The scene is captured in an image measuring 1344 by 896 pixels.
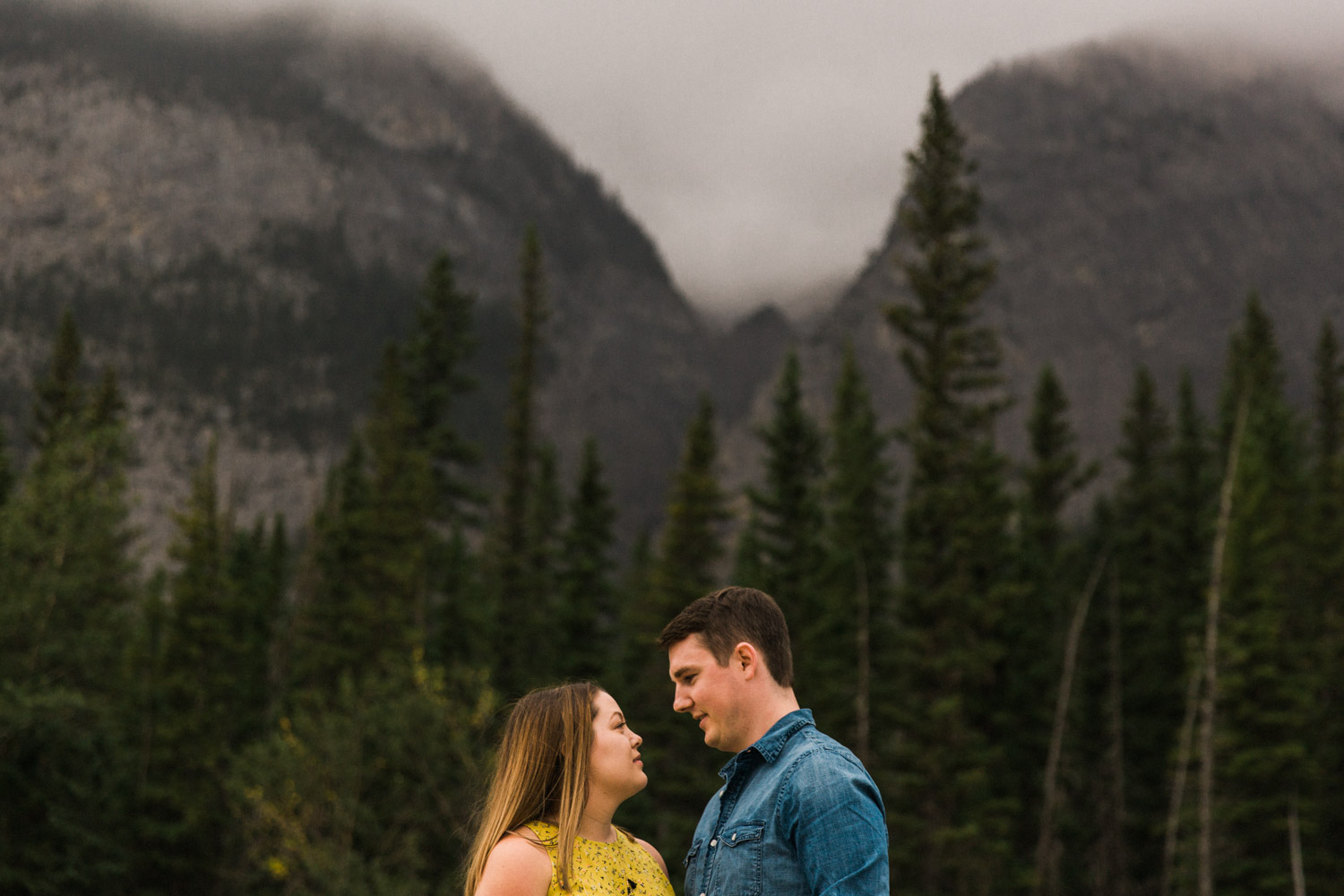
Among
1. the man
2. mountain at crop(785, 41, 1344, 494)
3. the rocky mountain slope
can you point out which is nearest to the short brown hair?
the man

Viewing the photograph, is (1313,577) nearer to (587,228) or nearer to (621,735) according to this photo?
(621,735)

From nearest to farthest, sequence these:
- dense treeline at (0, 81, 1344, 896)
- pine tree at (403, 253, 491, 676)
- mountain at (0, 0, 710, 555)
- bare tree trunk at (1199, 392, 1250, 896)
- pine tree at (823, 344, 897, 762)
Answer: dense treeline at (0, 81, 1344, 896)
bare tree trunk at (1199, 392, 1250, 896)
pine tree at (823, 344, 897, 762)
pine tree at (403, 253, 491, 676)
mountain at (0, 0, 710, 555)

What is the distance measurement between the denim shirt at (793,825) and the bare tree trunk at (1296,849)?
3415 centimetres

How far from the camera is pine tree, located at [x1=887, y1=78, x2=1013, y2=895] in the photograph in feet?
112

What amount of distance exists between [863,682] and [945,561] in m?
4.92

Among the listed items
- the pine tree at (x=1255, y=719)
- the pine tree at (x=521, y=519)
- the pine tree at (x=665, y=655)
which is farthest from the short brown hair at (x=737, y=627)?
the pine tree at (x=521, y=519)

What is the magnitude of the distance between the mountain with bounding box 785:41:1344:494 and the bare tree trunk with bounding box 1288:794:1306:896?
282 ft

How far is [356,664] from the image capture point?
4016cm

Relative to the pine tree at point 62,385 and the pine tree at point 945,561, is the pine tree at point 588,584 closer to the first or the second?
the pine tree at point 945,561

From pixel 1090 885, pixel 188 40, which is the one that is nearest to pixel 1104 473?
pixel 1090 885

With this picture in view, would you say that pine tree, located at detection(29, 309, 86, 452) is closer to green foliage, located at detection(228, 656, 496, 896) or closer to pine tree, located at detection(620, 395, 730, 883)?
green foliage, located at detection(228, 656, 496, 896)

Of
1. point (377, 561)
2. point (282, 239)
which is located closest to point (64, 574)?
point (377, 561)

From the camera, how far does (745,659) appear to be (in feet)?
12.3

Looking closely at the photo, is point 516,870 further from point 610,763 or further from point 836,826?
point 836,826
